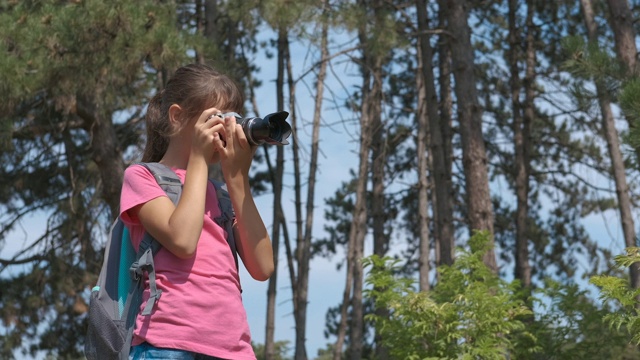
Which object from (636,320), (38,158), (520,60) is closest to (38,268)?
(38,158)

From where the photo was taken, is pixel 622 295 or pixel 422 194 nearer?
pixel 622 295

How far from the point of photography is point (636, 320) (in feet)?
15.3

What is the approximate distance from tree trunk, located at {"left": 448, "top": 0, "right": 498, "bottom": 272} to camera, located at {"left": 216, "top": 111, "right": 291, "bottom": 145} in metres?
7.31

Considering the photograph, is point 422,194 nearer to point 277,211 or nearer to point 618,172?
point 277,211

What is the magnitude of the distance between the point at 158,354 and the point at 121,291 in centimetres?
21

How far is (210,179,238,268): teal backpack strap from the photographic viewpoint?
251cm

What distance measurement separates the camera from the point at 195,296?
2301 mm

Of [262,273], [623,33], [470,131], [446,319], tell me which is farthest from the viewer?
[470,131]

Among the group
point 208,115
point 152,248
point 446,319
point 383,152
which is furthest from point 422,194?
point 152,248

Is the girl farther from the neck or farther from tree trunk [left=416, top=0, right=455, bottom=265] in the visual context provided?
tree trunk [left=416, top=0, right=455, bottom=265]

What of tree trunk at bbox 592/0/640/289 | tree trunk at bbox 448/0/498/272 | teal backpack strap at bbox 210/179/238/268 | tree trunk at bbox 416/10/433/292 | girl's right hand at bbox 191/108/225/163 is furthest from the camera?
tree trunk at bbox 416/10/433/292

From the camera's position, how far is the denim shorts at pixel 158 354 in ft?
7.34

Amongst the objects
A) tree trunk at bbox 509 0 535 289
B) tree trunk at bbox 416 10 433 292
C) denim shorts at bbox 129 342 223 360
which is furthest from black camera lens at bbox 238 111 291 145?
tree trunk at bbox 509 0 535 289

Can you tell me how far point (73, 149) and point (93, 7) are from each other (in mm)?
4989
